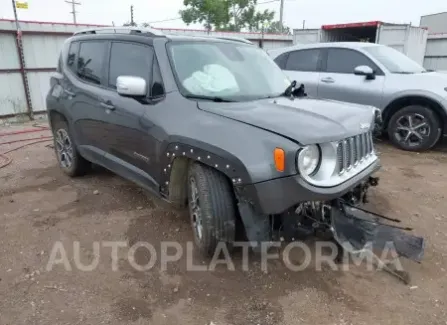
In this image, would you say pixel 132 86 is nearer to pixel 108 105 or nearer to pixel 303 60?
pixel 108 105

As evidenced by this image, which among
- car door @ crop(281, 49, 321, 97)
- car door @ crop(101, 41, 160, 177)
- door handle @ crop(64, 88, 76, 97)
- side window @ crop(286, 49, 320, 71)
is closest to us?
car door @ crop(101, 41, 160, 177)

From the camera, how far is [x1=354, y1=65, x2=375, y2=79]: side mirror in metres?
6.56

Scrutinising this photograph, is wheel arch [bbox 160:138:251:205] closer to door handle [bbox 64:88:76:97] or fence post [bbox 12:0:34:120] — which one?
door handle [bbox 64:88:76:97]

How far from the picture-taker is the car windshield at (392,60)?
679cm

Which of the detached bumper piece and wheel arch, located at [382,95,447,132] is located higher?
wheel arch, located at [382,95,447,132]

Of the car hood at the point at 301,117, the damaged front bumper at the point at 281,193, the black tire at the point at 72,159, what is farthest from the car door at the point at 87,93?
the damaged front bumper at the point at 281,193

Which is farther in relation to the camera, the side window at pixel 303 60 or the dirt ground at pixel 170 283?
the side window at pixel 303 60

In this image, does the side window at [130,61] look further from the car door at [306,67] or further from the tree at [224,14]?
the tree at [224,14]

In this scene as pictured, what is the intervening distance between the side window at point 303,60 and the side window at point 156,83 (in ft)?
15.6

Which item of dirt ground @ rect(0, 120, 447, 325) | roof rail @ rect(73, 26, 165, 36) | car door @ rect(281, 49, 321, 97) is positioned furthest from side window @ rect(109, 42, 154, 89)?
car door @ rect(281, 49, 321, 97)

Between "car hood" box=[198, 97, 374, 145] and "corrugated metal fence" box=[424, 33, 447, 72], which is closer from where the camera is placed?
"car hood" box=[198, 97, 374, 145]

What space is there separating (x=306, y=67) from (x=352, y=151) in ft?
16.4

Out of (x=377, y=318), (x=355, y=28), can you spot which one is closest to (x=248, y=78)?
(x=377, y=318)

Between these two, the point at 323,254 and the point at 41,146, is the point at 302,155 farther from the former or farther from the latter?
the point at 41,146
